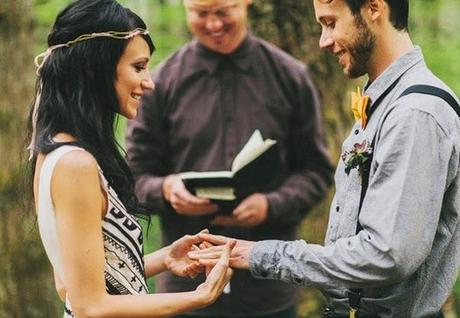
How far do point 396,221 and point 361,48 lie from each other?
60 centimetres

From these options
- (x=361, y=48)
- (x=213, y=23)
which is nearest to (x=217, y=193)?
(x=213, y=23)

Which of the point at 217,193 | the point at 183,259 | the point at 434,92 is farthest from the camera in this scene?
the point at 217,193

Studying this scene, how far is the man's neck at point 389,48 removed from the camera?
122 inches

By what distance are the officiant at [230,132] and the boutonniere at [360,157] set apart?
152cm

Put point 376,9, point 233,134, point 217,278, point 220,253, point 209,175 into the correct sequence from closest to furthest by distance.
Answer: point 376,9, point 217,278, point 220,253, point 209,175, point 233,134

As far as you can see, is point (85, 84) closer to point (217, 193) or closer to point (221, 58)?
point (217, 193)

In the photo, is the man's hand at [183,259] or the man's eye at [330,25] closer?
the man's eye at [330,25]

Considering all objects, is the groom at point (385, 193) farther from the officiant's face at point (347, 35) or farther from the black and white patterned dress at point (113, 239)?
the black and white patterned dress at point (113, 239)

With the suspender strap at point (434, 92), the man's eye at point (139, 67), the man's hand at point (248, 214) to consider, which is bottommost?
the man's hand at point (248, 214)

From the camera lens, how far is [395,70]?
309 cm

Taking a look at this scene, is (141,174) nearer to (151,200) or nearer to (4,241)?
(151,200)

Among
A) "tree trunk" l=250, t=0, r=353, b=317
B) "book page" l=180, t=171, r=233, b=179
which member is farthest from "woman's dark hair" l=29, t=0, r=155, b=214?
"tree trunk" l=250, t=0, r=353, b=317

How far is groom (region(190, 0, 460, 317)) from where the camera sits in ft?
9.26

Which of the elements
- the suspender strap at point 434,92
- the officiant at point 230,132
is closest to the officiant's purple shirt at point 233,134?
the officiant at point 230,132
